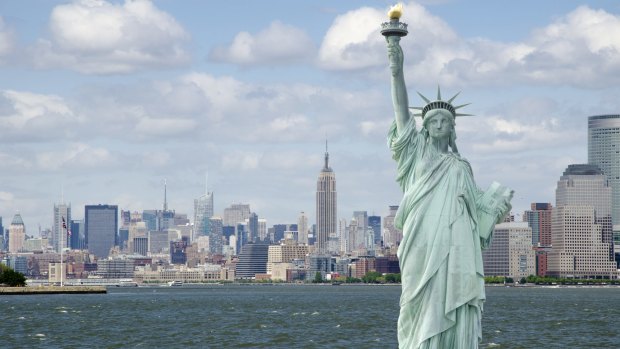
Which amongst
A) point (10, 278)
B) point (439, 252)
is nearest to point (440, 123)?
point (439, 252)

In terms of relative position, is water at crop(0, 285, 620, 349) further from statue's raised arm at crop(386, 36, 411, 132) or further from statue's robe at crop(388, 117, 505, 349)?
statue's raised arm at crop(386, 36, 411, 132)

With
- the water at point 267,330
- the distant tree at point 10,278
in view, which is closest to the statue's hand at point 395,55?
the water at point 267,330

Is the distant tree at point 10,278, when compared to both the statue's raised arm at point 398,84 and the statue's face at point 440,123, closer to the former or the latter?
the statue's face at point 440,123

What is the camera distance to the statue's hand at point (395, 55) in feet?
49.3

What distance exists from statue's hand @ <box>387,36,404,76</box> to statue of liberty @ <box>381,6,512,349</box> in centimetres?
1

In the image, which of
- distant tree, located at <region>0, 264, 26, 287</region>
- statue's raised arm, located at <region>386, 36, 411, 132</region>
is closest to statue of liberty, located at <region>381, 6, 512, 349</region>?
statue's raised arm, located at <region>386, 36, 411, 132</region>

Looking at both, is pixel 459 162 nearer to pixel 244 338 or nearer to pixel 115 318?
pixel 244 338

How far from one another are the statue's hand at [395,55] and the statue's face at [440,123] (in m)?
0.73

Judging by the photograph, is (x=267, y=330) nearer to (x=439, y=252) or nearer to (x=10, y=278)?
(x=439, y=252)

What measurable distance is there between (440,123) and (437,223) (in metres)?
1.22

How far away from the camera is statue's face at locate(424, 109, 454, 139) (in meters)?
15.4

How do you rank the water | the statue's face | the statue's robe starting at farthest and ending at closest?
the water
the statue's face
the statue's robe

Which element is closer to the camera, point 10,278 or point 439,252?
point 439,252

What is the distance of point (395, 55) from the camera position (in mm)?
15070
